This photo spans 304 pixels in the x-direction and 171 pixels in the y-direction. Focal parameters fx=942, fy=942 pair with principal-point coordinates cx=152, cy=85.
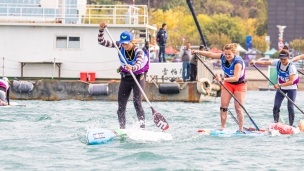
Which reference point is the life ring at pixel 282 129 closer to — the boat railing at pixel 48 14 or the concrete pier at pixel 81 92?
the concrete pier at pixel 81 92

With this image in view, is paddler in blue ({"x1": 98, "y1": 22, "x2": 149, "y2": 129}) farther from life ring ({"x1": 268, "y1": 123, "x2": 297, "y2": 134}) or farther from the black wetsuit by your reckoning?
life ring ({"x1": 268, "y1": 123, "x2": 297, "y2": 134})

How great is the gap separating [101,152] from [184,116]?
397 inches

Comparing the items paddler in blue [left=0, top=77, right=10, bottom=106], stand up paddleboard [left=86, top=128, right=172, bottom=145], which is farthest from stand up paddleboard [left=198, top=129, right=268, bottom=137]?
paddler in blue [left=0, top=77, right=10, bottom=106]

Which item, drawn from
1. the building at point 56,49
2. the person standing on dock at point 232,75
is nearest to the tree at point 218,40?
the building at point 56,49

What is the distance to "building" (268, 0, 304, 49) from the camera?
115m

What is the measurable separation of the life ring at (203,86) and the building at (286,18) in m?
80.1

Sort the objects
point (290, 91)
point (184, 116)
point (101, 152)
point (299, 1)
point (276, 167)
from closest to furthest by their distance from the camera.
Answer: point (276, 167) → point (101, 152) → point (290, 91) → point (184, 116) → point (299, 1)

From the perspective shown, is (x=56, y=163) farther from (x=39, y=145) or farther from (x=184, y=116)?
(x=184, y=116)

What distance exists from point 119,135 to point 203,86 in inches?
698

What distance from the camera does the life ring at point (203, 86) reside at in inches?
1390

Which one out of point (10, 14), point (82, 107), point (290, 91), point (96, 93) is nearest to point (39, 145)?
point (290, 91)

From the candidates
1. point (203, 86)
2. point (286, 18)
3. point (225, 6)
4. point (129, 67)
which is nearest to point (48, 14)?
point (203, 86)

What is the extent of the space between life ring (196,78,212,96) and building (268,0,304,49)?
8006 centimetres

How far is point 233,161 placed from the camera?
1521cm
